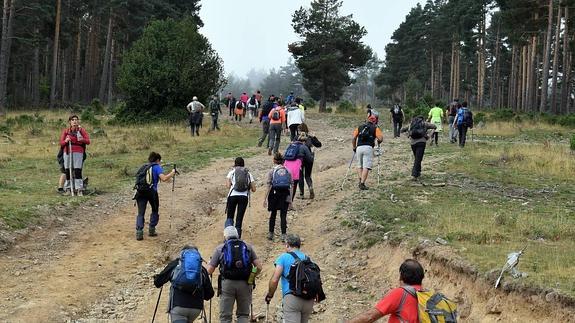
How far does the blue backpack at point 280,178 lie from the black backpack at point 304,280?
4.20 metres

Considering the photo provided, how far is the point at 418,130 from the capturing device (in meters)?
14.8

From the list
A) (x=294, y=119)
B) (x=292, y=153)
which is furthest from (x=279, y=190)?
(x=294, y=119)

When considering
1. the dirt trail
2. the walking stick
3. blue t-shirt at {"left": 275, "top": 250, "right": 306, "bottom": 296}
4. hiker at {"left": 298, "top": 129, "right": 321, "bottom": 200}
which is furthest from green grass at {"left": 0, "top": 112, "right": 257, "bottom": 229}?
blue t-shirt at {"left": 275, "top": 250, "right": 306, "bottom": 296}

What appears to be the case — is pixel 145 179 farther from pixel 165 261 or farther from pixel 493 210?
pixel 493 210

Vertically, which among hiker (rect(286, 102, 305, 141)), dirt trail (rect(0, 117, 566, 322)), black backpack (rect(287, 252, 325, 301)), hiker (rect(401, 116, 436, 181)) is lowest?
dirt trail (rect(0, 117, 566, 322))

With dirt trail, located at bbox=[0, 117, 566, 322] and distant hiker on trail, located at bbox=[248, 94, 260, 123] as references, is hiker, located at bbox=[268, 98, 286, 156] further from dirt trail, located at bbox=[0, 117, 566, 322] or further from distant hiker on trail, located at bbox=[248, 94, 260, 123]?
distant hiker on trail, located at bbox=[248, 94, 260, 123]

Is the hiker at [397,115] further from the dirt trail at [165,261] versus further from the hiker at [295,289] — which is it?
the hiker at [295,289]

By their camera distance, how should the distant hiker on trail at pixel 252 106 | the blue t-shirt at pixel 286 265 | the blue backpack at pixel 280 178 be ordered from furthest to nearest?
1. the distant hiker on trail at pixel 252 106
2. the blue backpack at pixel 280 178
3. the blue t-shirt at pixel 286 265

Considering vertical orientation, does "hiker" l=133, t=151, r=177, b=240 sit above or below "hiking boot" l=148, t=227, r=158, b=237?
above

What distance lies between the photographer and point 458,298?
307 inches

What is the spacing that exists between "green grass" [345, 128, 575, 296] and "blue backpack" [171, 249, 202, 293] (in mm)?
3683

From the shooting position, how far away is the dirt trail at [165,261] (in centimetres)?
808

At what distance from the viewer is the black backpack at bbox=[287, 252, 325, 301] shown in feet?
22.1

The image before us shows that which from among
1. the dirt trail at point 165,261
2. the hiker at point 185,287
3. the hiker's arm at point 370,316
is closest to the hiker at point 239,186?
the dirt trail at point 165,261
